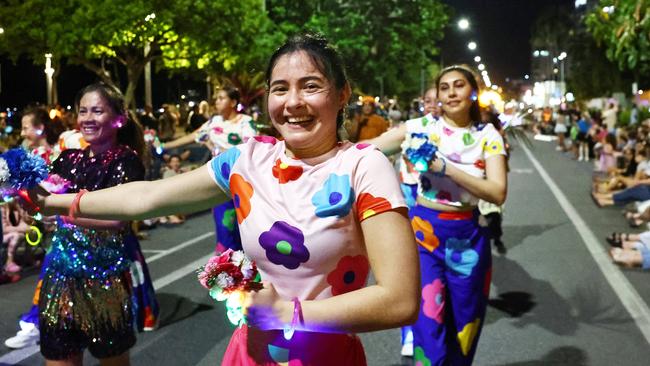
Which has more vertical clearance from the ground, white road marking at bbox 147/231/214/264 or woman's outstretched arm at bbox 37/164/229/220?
woman's outstretched arm at bbox 37/164/229/220

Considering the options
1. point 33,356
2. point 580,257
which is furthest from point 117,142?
point 580,257

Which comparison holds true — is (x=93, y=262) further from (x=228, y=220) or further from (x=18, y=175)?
(x=228, y=220)

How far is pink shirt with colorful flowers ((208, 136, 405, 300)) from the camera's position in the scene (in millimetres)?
2256

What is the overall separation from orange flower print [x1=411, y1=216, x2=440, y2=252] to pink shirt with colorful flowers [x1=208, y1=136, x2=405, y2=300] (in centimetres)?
237

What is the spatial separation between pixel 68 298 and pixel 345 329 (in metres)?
2.20

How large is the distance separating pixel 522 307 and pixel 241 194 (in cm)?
541

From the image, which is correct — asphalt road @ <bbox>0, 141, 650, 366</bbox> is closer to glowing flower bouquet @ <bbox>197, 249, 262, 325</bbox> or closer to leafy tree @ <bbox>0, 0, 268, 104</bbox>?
glowing flower bouquet @ <bbox>197, 249, 262, 325</bbox>

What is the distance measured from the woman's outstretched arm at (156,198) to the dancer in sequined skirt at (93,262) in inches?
45.7

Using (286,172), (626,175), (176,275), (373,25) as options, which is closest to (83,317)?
(286,172)

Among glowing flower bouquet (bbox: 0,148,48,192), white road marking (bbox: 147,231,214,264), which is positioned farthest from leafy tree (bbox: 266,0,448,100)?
glowing flower bouquet (bbox: 0,148,48,192)

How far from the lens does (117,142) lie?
4.35m

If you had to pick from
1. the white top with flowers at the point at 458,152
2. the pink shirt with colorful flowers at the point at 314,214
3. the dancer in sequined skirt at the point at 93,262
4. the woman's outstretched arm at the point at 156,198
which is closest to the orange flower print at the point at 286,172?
the pink shirt with colorful flowers at the point at 314,214

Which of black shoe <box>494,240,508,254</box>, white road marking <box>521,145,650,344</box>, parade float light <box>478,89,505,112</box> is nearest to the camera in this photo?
parade float light <box>478,89,505,112</box>

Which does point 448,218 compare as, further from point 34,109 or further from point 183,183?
point 34,109
